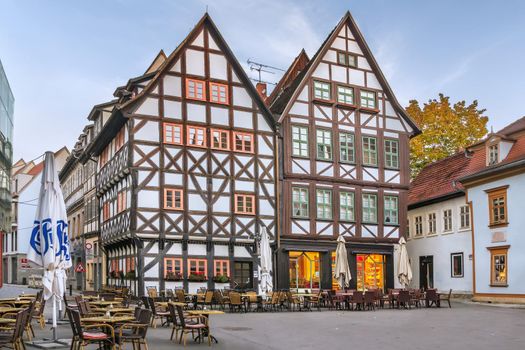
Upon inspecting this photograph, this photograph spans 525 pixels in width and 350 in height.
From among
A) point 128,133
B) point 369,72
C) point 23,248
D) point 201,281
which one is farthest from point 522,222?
point 23,248

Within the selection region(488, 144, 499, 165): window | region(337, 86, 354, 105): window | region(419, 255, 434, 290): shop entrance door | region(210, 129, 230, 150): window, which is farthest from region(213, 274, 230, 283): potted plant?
region(488, 144, 499, 165): window

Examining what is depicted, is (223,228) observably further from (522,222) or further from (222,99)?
(522,222)

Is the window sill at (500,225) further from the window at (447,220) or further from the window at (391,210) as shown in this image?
the window at (391,210)

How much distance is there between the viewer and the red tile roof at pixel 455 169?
31.2 m

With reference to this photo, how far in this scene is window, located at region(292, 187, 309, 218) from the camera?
34453mm

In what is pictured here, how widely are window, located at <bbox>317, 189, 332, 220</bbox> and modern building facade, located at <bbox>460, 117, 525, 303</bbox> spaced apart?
6.79 m

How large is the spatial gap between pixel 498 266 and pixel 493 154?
5.37m

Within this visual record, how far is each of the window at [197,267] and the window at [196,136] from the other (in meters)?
5.46

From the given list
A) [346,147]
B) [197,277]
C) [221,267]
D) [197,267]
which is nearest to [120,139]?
[197,267]

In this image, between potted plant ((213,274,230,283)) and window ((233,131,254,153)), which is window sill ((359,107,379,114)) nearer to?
window ((233,131,254,153))

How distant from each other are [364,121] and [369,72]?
2.81m

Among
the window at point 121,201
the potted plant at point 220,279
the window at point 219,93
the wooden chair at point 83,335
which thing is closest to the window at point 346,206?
the potted plant at point 220,279

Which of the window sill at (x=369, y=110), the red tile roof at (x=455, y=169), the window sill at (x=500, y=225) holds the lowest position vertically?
the window sill at (x=500, y=225)

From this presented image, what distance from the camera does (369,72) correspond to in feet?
123
